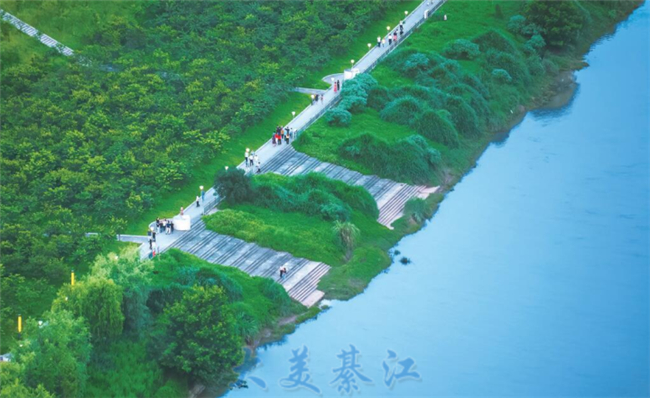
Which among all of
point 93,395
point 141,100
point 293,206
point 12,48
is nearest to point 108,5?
point 12,48

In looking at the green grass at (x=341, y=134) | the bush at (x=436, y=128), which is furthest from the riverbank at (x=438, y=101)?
the bush at (x=436, y=128)

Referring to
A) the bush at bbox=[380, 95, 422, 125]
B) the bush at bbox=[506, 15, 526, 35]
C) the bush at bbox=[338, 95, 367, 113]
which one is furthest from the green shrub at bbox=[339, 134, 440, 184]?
the bush at bbox=[506, 15, 526, 35]

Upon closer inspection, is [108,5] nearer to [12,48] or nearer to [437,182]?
[12,48]

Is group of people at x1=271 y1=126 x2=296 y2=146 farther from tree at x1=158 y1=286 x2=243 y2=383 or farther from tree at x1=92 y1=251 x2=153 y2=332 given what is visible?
tree at x1=158 y1=286 x2=243 y2=383

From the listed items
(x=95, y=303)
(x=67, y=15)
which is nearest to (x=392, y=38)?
(x=67, y=15)

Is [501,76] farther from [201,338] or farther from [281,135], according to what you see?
[201,338]

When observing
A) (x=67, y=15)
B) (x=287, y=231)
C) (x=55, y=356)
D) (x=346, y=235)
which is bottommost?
(x=55, y=356)
